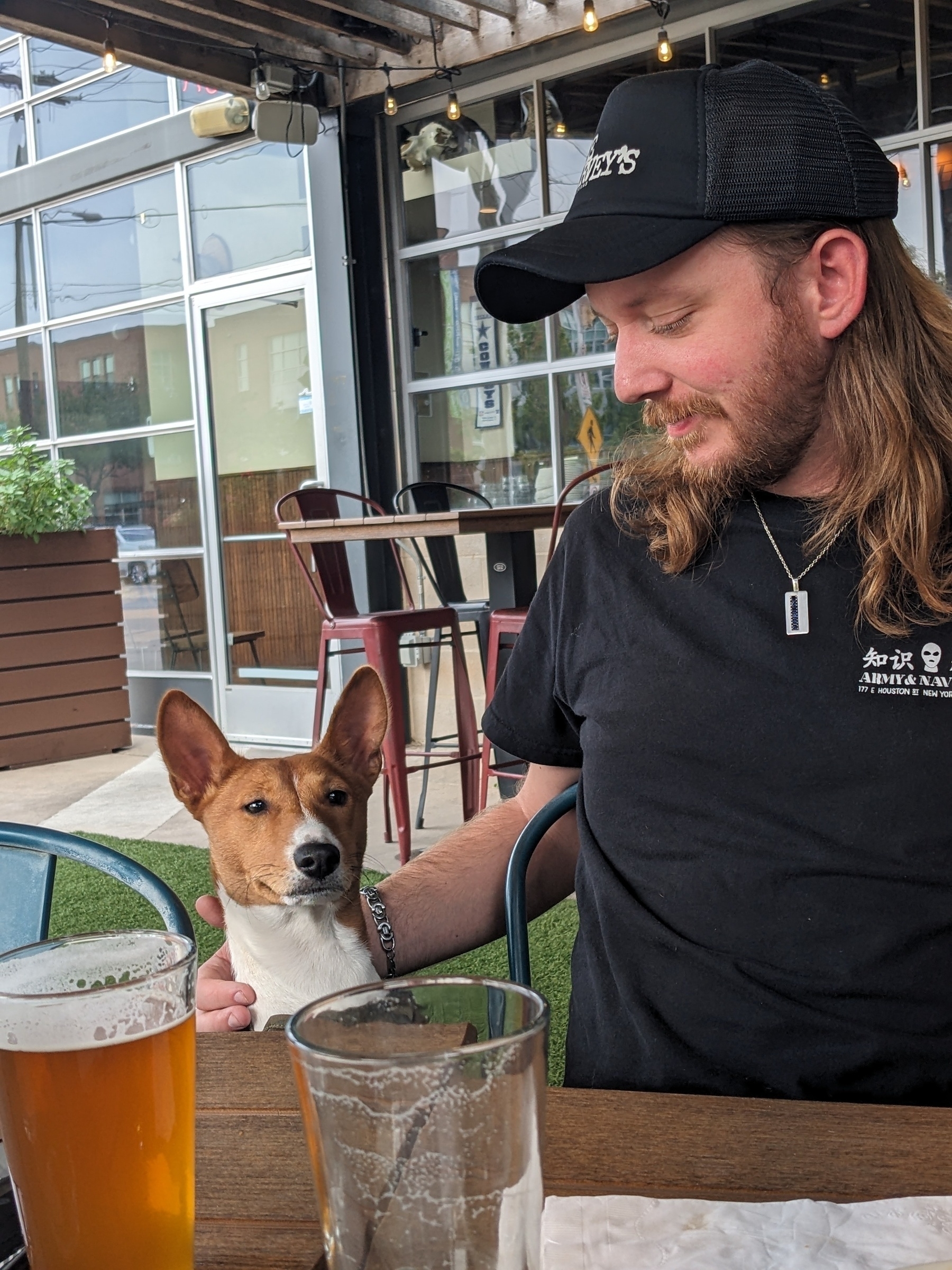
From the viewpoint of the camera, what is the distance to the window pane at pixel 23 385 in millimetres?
7996

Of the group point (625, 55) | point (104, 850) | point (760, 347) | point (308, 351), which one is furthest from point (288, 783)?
point (308, 351)

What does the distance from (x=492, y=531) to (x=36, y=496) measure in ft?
11.8

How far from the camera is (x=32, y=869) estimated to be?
1405mm

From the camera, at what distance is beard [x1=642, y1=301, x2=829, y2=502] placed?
1.25 metres

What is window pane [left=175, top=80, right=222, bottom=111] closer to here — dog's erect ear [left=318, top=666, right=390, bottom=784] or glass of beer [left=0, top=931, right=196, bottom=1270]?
dog's erect ear [left=318, top=666, right=390, bottom=784]

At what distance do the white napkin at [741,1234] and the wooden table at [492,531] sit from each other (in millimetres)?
3091

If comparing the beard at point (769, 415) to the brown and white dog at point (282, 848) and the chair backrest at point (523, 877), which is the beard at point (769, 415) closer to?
the chair backrest at point (523, 877)

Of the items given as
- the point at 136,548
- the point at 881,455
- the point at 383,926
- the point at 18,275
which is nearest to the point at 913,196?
the point at 881,455

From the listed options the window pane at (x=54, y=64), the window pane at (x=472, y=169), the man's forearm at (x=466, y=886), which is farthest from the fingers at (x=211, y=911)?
the window pane at (x=54, y=64)

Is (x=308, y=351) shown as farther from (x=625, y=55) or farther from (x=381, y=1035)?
(x=381, y=1035)

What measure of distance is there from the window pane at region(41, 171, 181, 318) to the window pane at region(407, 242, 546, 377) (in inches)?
62.7

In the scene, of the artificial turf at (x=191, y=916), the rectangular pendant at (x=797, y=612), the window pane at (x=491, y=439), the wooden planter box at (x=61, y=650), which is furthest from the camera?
the wooden planter box at (x=61, y=650)

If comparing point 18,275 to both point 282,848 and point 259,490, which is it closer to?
point 259,490

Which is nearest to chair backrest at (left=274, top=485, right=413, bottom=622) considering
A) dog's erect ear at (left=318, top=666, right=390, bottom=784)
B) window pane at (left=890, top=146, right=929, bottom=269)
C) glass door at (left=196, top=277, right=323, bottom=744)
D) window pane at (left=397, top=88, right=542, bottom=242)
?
glass door at (left=196, top=277, right=323, bottom=744)
